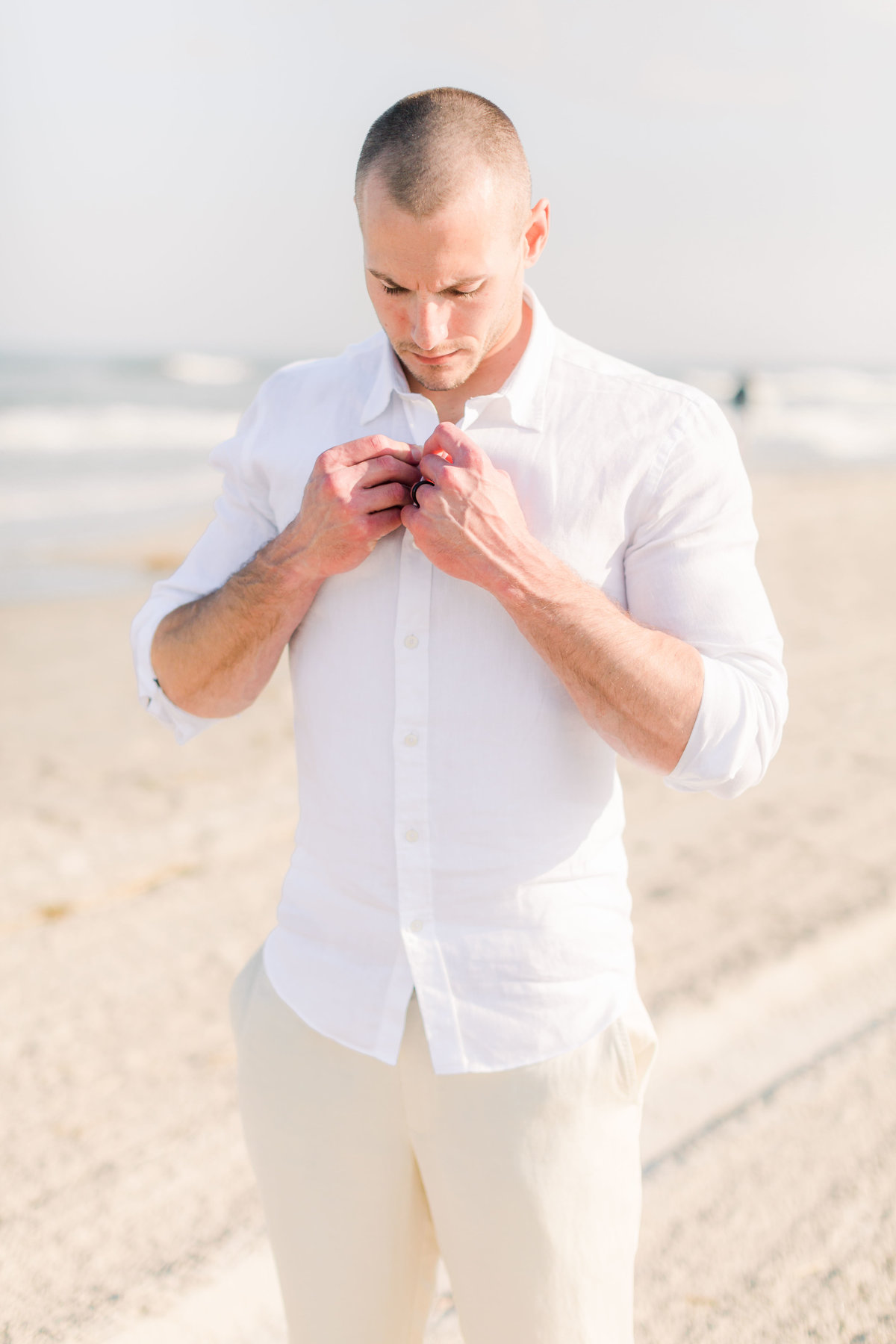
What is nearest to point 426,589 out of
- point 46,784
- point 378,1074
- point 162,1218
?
point 378,1074

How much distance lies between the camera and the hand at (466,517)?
4.69 ft

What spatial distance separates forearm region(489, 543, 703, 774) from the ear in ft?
1.57

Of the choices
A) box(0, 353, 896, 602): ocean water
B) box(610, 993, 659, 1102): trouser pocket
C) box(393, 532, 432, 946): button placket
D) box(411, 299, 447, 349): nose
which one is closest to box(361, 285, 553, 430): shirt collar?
box(411, 299, 447, 349): nose

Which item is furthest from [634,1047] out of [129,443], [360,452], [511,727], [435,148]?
[129,443]

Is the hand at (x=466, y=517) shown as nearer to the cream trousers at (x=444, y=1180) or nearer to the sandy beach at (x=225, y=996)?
the cream trousers at (x=444, y=1180)

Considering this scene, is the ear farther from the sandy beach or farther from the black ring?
the sandy beach

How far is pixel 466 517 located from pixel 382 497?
0.40 ft

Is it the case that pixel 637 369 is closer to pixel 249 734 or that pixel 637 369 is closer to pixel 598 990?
pixel 598 990

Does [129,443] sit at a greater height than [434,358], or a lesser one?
lesser

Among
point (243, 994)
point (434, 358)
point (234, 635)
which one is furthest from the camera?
point (243, 994)

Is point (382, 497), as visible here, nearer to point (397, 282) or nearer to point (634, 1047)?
point (397, 282)

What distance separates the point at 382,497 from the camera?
1471mm

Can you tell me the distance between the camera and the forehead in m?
1.42

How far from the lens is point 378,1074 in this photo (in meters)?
1.59
